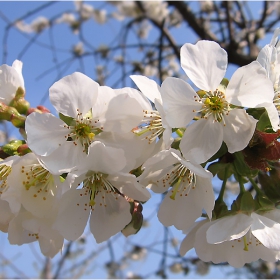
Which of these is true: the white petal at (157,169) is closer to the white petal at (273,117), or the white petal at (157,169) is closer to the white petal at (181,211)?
the white petal at (181,211)

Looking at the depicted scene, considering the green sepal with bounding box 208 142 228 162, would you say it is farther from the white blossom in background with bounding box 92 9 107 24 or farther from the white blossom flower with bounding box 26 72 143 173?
the white blossom in background with bounding box 92 9 107 24

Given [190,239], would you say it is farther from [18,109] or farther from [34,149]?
[18,109]

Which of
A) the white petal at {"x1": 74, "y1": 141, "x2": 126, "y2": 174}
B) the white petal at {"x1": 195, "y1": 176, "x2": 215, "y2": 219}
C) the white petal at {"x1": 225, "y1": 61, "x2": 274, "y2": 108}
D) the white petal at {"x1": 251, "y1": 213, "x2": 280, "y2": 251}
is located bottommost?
the white petal at {"x1": 251, "y1": 213, "x2": 280, "y2": 251}

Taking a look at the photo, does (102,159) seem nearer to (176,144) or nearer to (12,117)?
(176,144)

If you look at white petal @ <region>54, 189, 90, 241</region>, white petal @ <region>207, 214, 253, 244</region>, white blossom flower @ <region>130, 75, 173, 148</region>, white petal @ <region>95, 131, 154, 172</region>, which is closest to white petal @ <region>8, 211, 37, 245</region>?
white petal @ <region>54, 189, 90, 241</region>

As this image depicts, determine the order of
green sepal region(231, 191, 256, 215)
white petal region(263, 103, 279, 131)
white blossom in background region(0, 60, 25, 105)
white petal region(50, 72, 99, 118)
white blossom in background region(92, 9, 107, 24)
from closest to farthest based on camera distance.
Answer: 1. white petal region(263, 103, 279, 131)
2. white petal region(50, 72, 99, 118)
3. green sepal region(231, 191, 256, 215)
4. white blossom in background region(0, 60, 25, 105)
5. white blossom in background region(92, 9, 107, 24)

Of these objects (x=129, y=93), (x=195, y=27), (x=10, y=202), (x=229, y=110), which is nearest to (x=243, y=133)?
(x=229, y=110)

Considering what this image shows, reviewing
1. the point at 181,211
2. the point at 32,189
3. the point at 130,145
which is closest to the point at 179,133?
the point at 130,145
